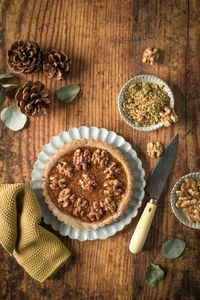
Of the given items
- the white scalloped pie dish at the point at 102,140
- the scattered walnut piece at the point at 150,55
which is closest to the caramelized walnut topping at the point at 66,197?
the white scalloped pie dish at the point at 102,140

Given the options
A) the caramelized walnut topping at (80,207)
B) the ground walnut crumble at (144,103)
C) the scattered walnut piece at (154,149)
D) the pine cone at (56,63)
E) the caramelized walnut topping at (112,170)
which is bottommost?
the caramelized walnut topping at (80,207)

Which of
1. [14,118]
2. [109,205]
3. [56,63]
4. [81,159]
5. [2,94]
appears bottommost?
[109,205]

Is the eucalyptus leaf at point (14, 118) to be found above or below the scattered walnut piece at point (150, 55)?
below

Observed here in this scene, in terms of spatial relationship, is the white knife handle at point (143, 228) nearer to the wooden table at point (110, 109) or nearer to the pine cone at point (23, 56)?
the wooden table at point (110, 109)

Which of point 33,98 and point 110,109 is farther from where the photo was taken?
point 110,109

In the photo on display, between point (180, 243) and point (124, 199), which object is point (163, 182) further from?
point (180, 243)

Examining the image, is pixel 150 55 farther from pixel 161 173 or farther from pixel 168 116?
pixel 161 173

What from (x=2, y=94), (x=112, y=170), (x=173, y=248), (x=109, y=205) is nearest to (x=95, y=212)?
(x=109, y=205)

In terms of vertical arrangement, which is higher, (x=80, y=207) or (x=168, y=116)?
(x=168, y=116)
